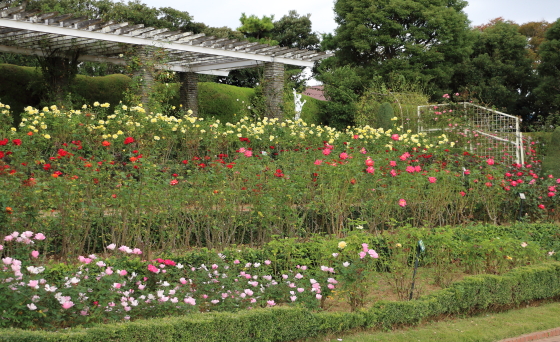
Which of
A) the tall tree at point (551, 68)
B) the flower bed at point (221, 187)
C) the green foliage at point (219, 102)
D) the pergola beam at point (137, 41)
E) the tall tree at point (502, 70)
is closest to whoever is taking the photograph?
the flower bed at point (221, 187)

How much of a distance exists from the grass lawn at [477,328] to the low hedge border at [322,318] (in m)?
0.08

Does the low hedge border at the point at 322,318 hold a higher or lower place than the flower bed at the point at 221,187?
lower

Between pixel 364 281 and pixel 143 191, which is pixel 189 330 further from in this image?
pixel 143 191

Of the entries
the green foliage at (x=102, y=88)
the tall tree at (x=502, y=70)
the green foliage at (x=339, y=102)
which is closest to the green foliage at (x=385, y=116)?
the green foliage at (x=339, y=102)

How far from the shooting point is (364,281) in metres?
4.43

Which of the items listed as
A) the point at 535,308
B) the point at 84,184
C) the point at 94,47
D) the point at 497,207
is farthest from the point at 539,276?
the point at 94,47

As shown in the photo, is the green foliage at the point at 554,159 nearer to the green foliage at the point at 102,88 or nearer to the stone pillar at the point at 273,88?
the stone pillar at the point at 273,88

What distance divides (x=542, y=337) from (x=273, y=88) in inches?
406

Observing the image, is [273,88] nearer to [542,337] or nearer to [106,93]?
[106,93]

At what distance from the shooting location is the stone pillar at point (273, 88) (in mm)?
13945

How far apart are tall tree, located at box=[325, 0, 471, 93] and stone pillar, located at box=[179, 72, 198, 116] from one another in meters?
8.92

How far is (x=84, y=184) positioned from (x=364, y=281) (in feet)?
8.34

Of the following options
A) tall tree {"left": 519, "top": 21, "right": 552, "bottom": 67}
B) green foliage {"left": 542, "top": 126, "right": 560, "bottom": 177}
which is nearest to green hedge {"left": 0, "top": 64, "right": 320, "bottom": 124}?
green foliage {"left": 542, "top": 126, "right": 560, "bottom": 177}

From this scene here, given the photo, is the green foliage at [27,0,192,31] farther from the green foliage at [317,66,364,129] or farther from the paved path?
the paved path
